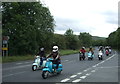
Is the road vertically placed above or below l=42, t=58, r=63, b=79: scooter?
below

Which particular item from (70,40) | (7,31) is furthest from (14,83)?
(70,40)

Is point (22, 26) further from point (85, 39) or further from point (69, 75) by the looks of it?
point (85, 39)

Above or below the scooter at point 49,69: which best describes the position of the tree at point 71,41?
above

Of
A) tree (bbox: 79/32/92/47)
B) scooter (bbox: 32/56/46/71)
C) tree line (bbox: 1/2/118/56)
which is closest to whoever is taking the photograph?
scooter (bbox: 32/56/46/71)

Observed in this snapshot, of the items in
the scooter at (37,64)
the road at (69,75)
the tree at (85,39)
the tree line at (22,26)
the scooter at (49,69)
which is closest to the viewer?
the road at (69,75)

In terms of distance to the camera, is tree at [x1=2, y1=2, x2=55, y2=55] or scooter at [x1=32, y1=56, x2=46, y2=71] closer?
scooter at [x1=32, y1=56, x2=46, y2=71]

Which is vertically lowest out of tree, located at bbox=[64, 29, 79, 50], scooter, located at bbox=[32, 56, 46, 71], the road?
the road

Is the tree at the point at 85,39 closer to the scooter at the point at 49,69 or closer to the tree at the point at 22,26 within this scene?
the tree at the point at 22,26

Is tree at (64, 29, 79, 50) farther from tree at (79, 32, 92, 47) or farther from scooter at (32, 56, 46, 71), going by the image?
scooter at (32, 56, 46, 71)

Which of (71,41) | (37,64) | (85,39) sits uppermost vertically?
(85,39)

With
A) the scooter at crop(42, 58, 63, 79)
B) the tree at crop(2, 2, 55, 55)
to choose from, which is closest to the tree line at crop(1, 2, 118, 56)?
the tree at crop(2, 2, 55, 55)

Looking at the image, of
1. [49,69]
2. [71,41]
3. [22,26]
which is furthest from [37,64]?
[71,41]

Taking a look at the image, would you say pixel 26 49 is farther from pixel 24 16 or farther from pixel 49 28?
pixel 49 28

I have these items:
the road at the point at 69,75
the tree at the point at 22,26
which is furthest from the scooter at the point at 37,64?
the tree at the point at 22,26
